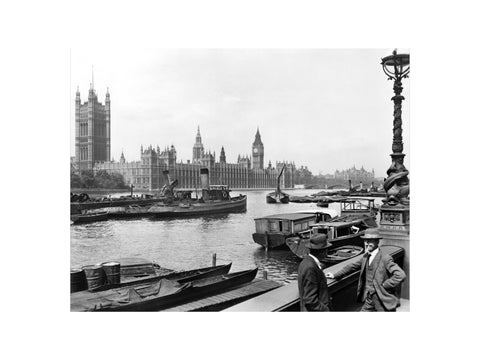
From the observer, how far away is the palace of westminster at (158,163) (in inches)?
158

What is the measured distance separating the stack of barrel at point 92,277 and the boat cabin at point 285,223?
1.78 meters

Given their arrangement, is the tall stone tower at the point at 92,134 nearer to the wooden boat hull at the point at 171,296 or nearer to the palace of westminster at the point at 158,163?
the palace of westminster at the point at 158,163

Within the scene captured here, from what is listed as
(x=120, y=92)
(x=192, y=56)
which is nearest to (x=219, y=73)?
(x=192, y=56)

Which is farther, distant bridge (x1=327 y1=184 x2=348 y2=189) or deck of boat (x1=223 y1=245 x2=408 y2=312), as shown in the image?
distant bridge (x1=327 y1=184 x2=348 y2=189)

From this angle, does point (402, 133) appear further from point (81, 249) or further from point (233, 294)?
point (81, 249)

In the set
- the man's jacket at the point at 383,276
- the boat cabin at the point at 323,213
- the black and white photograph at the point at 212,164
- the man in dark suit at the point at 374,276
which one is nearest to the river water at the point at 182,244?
the black and white photograph at the point at 212,164

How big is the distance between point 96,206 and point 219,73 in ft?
6.67

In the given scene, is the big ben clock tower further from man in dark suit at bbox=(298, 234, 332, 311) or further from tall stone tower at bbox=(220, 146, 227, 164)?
man in dark suit at bbox=(298, 234, 332, 311)

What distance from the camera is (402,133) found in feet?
14.2

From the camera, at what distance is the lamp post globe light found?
4168 mm

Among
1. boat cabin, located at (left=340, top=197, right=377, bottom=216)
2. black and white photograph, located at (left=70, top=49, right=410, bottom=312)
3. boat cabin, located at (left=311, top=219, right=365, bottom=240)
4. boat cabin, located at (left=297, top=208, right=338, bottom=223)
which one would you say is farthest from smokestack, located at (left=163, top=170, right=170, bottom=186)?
boat cabin, located at (left=340, top=197, right=377, bottom=216)

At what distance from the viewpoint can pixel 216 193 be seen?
16.3 ft

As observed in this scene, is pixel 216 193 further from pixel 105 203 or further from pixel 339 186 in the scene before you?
pixel 339 186

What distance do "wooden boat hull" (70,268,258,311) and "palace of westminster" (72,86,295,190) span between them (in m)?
1.15
